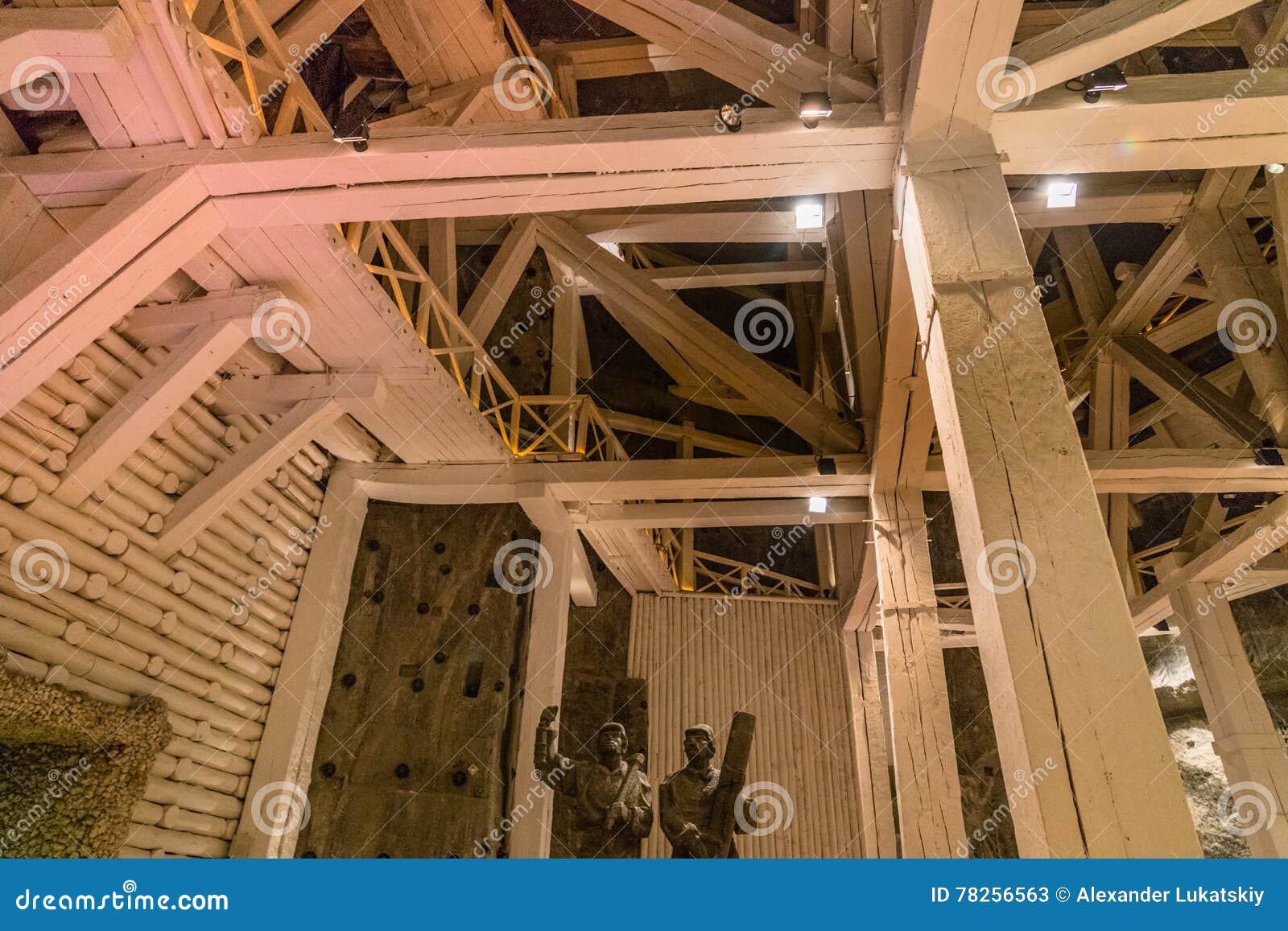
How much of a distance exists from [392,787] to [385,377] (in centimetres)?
291

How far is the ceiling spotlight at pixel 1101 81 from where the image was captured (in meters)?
2.86

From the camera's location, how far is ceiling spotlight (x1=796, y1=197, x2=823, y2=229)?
6109mm

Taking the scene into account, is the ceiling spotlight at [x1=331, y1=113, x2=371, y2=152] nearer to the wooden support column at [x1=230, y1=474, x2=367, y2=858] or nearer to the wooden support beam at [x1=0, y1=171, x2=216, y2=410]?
the wooden support beam at [x1=0, y1=171, x2=216, y2=410]

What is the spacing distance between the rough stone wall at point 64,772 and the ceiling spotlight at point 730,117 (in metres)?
3.73

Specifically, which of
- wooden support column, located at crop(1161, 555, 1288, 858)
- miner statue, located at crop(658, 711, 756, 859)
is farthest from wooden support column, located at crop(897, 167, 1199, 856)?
wooden support column, located at crop(1161, 555, 1288, 858)

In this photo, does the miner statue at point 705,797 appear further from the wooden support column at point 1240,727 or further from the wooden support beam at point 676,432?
the wooden support column at point 1240,727

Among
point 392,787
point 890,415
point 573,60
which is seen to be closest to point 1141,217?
point 890,415

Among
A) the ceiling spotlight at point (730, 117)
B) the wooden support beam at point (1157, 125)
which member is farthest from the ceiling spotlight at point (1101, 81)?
the ceiling spotlight at point (730, 117)

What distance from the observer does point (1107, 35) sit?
8.84 feet

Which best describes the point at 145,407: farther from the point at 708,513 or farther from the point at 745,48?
the point at 708,513

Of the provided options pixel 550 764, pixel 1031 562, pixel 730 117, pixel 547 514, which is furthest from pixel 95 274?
pixel 547 514

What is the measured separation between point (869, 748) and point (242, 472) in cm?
789

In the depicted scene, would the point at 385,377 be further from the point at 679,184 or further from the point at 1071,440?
the point at 1071,440

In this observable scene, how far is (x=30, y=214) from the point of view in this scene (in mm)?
3398
